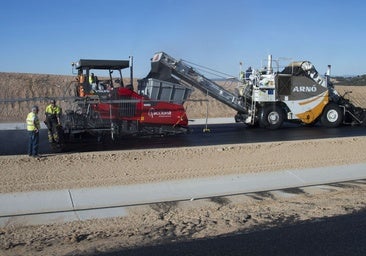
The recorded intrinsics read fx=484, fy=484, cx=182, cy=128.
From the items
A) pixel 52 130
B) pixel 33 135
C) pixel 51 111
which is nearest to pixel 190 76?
pixel 51 111

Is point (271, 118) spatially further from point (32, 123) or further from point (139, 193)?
point (139, 193)

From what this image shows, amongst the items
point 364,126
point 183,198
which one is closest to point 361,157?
point 183,198

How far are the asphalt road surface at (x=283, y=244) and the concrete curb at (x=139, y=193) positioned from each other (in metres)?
2.59

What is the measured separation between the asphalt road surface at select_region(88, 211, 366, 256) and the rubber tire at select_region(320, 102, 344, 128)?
55.3 ft

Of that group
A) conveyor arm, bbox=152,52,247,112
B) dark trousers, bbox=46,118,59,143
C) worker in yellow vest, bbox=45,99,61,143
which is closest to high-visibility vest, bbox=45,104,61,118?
worker in yellow vest, bbox=45,99,61,143

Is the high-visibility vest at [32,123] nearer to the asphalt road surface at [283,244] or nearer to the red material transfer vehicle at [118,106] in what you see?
the red material transfer vehicle at [118,106]

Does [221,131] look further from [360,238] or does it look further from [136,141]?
[360,238]

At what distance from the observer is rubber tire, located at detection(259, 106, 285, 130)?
22.4 metres

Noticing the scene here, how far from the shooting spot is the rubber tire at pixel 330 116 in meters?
23.4

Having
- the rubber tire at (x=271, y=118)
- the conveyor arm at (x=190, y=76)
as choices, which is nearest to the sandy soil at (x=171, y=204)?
the rubber tire at (x=271, y=118)

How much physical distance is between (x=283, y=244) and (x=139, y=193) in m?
4.49

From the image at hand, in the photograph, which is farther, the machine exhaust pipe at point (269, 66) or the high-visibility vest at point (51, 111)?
the machine exhaust pipe at point (269, 66)

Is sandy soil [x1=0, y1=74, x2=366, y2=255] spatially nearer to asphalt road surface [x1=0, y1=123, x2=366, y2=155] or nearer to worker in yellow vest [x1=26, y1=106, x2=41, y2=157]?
worker in yellow vest [x1=26, y1=106, x2=41, y2=157]

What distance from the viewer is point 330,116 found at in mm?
23453
